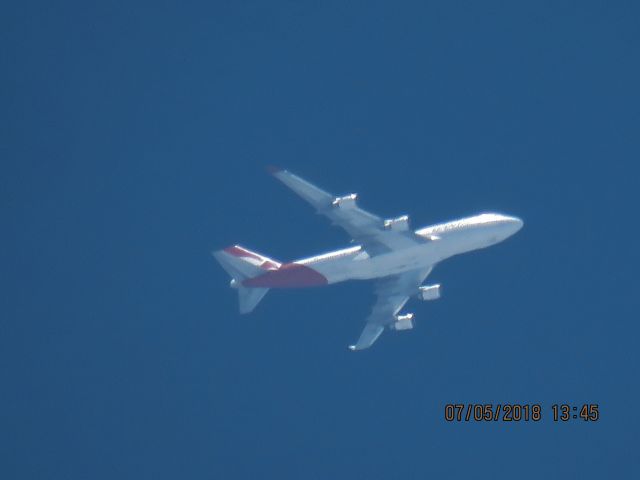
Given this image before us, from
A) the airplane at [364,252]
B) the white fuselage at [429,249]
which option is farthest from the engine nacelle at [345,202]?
the white fuselage at [429,249]

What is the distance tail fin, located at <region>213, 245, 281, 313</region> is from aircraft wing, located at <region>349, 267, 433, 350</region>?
9.59 metres

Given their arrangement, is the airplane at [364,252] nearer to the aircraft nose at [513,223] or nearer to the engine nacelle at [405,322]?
the aircraft nose at [513,223]

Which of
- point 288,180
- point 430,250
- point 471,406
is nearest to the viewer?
point 288,180

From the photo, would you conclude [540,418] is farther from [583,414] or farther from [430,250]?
[430,250]

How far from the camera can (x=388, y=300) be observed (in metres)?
80.3

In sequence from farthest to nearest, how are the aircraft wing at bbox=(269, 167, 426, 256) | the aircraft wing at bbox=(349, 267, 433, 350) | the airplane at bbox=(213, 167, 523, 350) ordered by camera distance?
the aircraft wing at bbox=(349, 267, 433, 350)
the airplane at bbox=(213, 167, 523, 350)
the aircraft wing at bbox=(269, 167, 426, 256)

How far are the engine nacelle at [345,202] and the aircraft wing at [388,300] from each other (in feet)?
40.6

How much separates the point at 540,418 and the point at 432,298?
14.5 m

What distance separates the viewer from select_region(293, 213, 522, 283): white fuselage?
73188 millimetres

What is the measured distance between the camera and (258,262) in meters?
77.1

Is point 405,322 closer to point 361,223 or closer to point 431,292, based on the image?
point 431,292

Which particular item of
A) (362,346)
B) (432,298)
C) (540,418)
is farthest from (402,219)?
(540,418)

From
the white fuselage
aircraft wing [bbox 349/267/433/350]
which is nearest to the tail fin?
the white fuselage

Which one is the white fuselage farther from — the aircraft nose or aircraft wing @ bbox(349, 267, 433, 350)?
aircraft wing @ bbox(349, 267, 433, 350)
